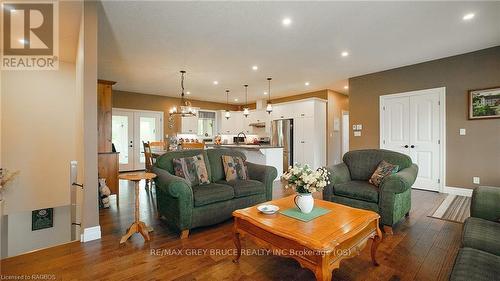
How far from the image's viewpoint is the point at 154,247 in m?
2.32

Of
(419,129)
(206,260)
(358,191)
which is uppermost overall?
(419,129)

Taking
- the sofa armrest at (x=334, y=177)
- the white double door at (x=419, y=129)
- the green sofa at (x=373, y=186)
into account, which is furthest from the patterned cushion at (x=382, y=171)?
the white double door at (x=419, y=129)

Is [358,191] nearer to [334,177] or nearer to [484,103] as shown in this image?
[334,177]

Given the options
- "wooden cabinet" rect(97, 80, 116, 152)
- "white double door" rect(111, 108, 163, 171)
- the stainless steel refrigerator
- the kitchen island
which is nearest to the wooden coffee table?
the kitchen island

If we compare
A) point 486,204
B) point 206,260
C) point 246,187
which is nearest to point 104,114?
point 246,187

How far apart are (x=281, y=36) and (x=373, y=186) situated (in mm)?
2505

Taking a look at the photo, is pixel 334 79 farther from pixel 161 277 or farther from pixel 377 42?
pixel 161 277

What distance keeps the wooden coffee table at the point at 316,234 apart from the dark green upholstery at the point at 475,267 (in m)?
0.55

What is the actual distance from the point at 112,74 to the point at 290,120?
16.5 feet

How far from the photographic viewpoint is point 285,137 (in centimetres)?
737

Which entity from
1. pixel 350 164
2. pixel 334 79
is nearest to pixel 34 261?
pixel 350 164

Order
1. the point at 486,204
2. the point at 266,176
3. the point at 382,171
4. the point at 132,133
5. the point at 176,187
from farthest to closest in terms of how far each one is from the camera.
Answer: the point at 132,133 < the point at 266,176 < the point at 382,171 < the point at 176,187 < the point at 486,204

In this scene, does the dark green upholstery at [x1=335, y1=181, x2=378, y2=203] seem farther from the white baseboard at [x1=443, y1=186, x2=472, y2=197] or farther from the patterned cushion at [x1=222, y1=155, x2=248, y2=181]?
the white baseboard at [x1=443, y1=186, x2=472, y2=197]

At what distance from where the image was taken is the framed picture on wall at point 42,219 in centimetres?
412
